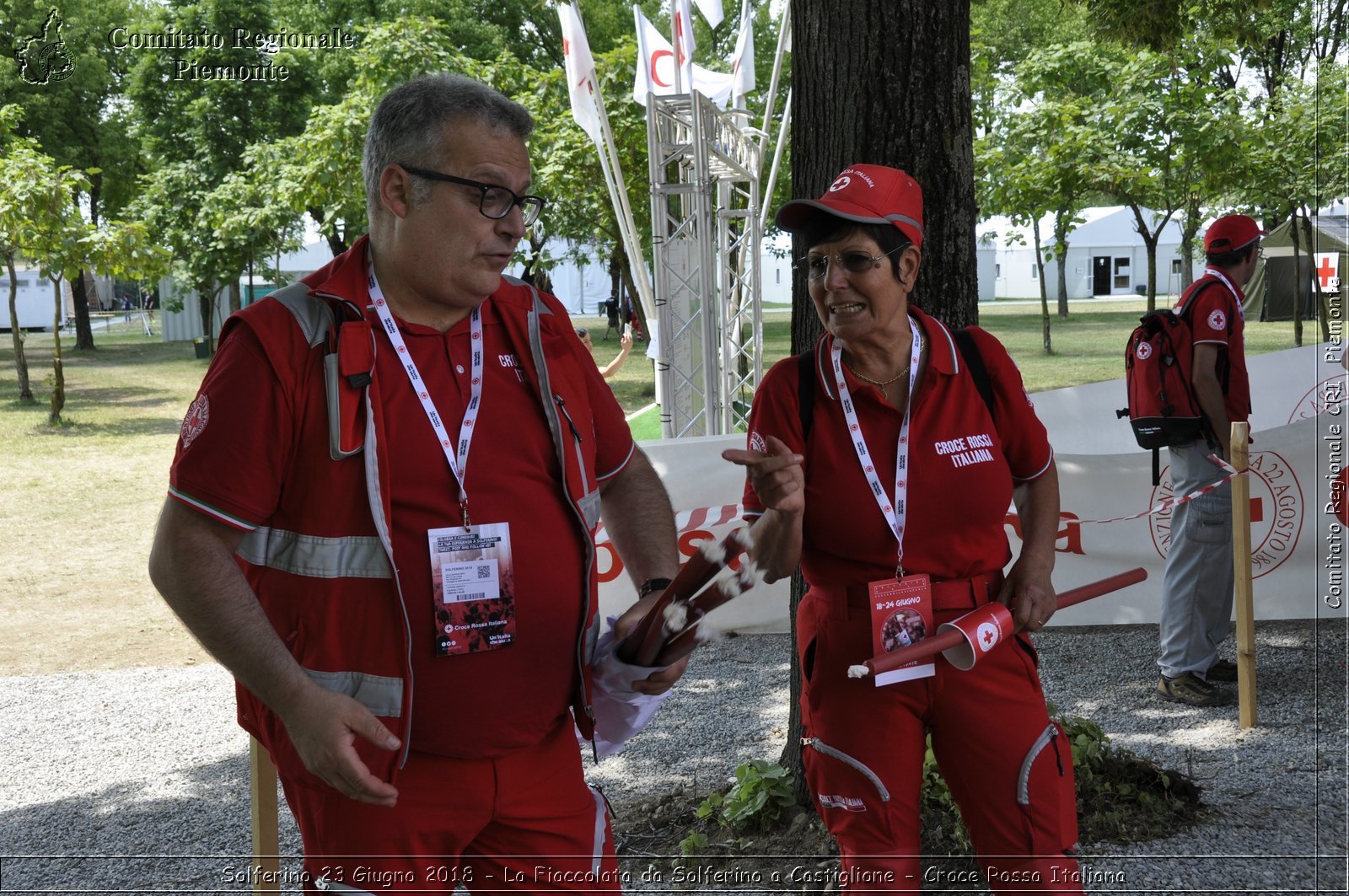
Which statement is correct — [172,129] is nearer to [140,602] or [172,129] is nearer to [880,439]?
[140,602]

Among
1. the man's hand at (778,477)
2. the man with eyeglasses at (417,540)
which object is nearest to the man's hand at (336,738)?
the man with eyeglasses at (417,540)

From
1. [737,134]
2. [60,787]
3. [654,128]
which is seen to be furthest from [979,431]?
[737,134]

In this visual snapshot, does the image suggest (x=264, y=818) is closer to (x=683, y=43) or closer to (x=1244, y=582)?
(x=1244, y=582)

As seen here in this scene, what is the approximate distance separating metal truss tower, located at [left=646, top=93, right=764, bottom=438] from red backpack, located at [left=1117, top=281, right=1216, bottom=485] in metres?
4.98

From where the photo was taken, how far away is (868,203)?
107 inches

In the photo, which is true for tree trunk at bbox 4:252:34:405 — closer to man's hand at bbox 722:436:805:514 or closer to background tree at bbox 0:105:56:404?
background tree at bbox 0:105:56:404

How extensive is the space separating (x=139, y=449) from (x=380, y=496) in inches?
733

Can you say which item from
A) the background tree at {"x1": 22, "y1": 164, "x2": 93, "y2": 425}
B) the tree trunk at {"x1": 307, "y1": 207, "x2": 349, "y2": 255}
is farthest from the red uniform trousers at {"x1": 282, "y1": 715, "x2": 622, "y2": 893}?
the tree trunk at {"x1": 307, "y1": 207, "x2": 349, "y2": 255}

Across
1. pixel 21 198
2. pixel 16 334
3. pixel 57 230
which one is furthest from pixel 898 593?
pixel 16 334

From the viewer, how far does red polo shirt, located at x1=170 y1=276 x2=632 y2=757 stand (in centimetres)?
202

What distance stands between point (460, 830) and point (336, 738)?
34 centimetres

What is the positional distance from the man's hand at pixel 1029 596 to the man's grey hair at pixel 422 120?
155 cm

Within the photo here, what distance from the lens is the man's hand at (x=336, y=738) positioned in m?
2.02

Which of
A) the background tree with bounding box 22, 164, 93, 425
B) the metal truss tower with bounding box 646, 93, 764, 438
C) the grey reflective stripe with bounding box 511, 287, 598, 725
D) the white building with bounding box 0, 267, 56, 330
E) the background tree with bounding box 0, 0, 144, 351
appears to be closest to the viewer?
the grey reflective stripe with bounding box 511, 287, 598, 725
